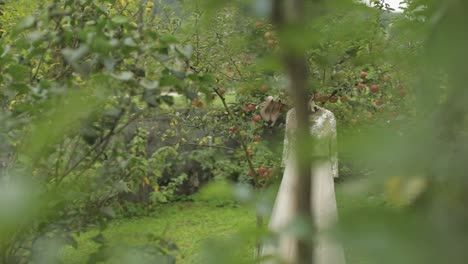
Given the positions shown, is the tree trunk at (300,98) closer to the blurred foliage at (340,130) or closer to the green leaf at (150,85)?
the blurred foliage at (340,130)

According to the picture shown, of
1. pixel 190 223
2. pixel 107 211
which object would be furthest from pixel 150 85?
pixel 190 223

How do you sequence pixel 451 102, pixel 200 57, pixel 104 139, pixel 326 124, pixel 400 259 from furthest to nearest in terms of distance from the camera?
pixel 200 57, pixel 326 124, pixel 104 139, pixel 451 102, pixel 400 259

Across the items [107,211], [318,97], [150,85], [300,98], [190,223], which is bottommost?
[190,223]

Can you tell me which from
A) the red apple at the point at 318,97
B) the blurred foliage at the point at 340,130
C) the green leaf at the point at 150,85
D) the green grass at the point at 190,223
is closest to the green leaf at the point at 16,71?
the blurred foliage at the point at 340,130

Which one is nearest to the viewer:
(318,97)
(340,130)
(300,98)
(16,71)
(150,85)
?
(300,98)

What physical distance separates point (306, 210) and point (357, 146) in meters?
0.09

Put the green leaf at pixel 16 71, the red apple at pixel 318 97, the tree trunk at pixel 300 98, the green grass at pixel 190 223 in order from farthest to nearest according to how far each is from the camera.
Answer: the green grass at pixel 190 223 < the red apple at pixel 318 97 < the green leaf at pixel 16 71 < the tree trunk at pixel 300 98

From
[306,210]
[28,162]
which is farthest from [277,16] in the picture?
[28,162]

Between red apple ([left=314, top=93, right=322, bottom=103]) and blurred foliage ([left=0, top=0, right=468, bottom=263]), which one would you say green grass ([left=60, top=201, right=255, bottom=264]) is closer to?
red apple ([left=314, top=93, right=322, bottom=103])

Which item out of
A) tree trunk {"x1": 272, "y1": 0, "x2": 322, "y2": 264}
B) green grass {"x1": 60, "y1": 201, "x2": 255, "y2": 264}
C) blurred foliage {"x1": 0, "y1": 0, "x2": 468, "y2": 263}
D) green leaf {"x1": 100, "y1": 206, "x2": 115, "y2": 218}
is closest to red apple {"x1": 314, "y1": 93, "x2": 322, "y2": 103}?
green grass {"x1": 60, "y1": 201, "x2": 255, "y2": 264}

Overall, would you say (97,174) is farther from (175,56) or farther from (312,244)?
(312,244)

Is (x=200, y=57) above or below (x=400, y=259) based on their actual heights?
above

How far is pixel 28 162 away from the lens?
4.95ft

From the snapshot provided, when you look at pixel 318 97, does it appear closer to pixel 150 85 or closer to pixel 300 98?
pixel 150 85
